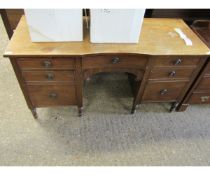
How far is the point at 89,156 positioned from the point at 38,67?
701 mm

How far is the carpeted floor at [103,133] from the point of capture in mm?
1304

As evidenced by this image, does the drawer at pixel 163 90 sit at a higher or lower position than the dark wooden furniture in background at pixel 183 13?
lower

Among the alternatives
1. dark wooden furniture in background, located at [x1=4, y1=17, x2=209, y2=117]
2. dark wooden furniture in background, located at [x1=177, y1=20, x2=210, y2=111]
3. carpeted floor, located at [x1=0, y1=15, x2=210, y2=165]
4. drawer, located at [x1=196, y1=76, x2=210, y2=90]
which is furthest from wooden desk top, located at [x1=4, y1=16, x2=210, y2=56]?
carpeted floor, located at [x1=0, y1=15, x2=210, y2=165]

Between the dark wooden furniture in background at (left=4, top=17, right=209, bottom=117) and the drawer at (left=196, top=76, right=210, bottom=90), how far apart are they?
83mm

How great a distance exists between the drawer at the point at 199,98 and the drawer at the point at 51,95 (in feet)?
3.11

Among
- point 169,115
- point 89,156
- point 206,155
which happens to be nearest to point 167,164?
point 206,155

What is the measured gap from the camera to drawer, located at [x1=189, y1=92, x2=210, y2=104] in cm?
147

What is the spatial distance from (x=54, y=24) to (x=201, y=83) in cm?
111

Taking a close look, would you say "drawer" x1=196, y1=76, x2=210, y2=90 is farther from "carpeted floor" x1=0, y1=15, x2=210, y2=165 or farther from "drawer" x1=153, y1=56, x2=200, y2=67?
"carpeted floor" x1=0, y1=15, x2=210, y2=165

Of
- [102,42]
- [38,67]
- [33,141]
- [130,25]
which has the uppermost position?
[130,25]

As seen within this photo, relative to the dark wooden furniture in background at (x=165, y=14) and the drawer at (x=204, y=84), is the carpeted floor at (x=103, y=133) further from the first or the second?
the dark wooden furniture in background at (x=165, y=14)

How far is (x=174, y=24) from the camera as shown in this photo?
136cm

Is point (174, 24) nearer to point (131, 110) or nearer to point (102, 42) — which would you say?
point (102, 42)

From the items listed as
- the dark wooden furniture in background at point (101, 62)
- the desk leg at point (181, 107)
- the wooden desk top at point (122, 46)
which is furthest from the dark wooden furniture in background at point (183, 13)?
the desk leg at point (181, 107)
